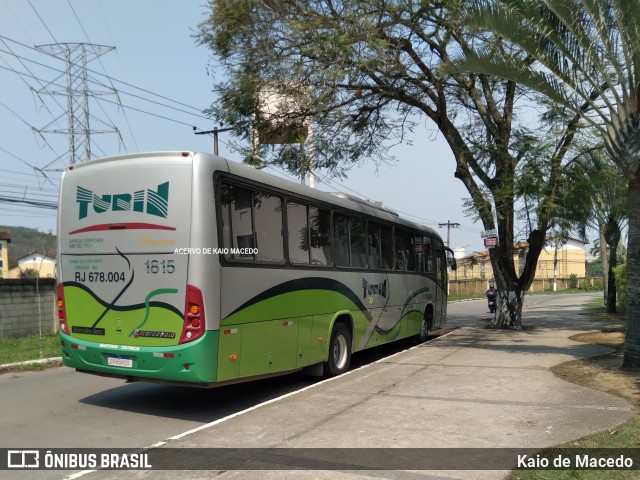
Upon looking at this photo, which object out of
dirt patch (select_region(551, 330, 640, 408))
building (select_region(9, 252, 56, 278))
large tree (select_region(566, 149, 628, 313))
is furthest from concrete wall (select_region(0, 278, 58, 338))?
building (select_region(9, 252, 56, 278))

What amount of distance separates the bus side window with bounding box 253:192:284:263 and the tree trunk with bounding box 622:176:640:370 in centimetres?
571

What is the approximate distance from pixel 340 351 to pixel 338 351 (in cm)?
5

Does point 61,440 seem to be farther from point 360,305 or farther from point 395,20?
point 395,20

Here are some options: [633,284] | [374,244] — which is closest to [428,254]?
[374,244]

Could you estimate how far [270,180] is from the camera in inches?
320

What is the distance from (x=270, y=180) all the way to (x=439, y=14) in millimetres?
7492

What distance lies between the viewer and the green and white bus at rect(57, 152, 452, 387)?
22.3 ft

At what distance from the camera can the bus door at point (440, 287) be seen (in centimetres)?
1650

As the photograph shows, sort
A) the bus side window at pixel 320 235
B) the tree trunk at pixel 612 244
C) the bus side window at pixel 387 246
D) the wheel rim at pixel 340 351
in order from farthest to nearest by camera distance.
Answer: the tree trunk at pixel 612 244 < the bus side window at pixel 387 246 < the wheel rim at pixel 340 351 < the bus side window at pixel 320 235

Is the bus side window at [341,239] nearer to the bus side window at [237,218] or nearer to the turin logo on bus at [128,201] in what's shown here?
the bus side window at [237,218]

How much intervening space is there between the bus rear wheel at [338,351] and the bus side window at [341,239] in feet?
3.76

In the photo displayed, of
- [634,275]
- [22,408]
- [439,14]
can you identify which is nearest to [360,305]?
[634,275]

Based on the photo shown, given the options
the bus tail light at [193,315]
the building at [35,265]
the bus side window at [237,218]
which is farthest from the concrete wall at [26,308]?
the building at [35,265]

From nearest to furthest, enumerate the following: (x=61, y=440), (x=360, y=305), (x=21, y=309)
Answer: (x=61, y=440) → (x=360, y=305) → (x=21, y=309)
